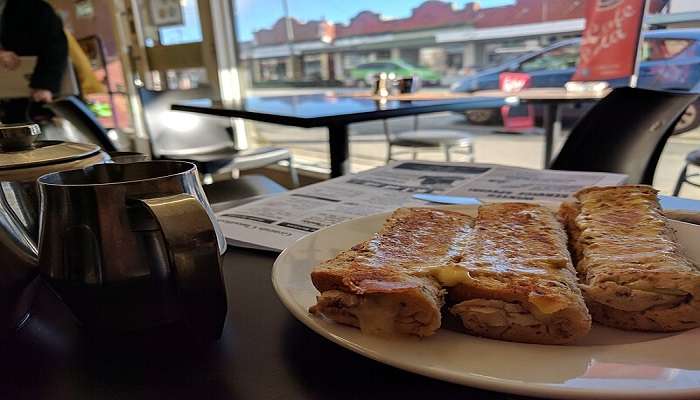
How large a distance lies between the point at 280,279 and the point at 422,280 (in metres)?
0.13

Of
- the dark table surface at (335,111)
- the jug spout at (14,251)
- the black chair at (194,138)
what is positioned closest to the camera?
the jug spout at (14,251)

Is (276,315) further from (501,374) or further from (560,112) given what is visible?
(560,112)

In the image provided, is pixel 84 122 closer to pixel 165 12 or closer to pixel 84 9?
pixel 165 12

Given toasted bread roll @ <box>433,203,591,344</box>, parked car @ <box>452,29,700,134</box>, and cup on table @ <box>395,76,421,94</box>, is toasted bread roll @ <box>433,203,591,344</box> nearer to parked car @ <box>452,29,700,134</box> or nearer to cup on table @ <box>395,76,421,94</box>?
parked car @ <box>452,29,700,134</box>

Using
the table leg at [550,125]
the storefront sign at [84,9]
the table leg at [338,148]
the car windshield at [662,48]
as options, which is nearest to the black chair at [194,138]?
the table leg at [338,148]

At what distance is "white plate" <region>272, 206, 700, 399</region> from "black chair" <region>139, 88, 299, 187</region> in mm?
1988

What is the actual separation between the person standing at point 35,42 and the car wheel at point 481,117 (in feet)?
7.58

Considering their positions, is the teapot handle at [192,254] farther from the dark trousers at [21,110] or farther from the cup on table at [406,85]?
the dark trousers at [21,110]

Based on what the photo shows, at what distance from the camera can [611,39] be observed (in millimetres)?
2061

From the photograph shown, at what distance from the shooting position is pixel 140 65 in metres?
3.92

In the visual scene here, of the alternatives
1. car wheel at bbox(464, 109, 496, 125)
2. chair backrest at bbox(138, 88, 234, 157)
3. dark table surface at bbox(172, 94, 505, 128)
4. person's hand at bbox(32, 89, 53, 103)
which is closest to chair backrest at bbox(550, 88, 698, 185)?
dark table surface at bbox(172, 94, 505, 128)

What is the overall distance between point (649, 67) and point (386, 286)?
7.36 ft

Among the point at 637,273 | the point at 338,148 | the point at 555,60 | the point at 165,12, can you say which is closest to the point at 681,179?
the point at 555,60

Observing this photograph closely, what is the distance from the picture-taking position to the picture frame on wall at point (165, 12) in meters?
3.62
